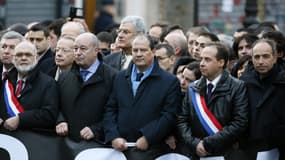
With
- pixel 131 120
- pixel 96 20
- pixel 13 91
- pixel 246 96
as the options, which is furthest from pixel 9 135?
pixel 96 20

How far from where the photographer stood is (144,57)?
11938mm

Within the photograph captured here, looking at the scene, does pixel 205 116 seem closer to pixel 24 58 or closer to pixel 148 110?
pixel 148 110

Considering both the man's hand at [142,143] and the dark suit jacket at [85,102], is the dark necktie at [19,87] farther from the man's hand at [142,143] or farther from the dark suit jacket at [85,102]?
the man's hand at [142,143]

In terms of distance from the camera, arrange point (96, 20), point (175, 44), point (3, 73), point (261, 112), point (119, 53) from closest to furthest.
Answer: point (261, 112), point (3, 73), point (119, 53), point (175, 44), point (96, 20)

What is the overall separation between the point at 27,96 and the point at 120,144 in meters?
1.21

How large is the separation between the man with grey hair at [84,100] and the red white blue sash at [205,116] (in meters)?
1.03

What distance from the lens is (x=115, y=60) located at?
43.8 feet

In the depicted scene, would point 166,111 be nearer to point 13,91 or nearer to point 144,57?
point 144,57

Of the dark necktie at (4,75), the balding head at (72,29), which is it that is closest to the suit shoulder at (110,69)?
the dark necktie at (4,75)

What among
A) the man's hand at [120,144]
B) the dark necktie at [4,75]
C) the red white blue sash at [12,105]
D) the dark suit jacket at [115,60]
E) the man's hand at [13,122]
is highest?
the dark suit jacket at [115,60]

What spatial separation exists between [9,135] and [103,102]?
1088 mm

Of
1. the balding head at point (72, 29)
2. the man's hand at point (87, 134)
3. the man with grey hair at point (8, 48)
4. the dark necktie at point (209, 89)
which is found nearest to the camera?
the dark necktie at point (209, 89)

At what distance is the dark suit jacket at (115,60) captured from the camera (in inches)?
522

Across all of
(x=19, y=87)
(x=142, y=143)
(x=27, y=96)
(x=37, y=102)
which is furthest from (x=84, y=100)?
(x=142, y=143)
